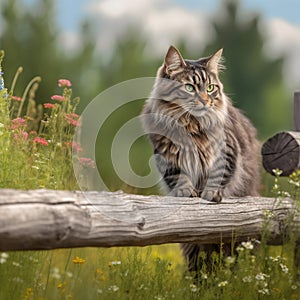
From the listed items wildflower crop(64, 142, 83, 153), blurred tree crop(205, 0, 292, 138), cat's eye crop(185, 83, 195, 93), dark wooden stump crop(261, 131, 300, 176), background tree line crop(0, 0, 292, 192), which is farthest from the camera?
blurred tree crop(205, 0, 292, 138)

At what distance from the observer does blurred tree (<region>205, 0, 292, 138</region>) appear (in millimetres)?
17672

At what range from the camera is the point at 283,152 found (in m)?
4.28

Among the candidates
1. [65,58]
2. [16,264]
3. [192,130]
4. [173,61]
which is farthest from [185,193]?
[65,58]

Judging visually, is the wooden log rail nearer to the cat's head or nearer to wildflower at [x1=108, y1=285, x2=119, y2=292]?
wildflower at [x1=108, y1=285, x2=119, y2=292]

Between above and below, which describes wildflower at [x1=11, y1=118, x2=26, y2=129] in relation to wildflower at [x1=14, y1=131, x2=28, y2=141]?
above

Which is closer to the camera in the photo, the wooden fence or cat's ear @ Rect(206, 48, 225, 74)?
the wooden fence

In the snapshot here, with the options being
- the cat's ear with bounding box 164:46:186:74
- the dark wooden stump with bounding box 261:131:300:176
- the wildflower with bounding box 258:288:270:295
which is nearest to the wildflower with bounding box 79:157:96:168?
the cat's ear with bounding box 164:46:186:74

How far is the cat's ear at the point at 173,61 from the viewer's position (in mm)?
3641

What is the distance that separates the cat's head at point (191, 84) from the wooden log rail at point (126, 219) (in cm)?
61

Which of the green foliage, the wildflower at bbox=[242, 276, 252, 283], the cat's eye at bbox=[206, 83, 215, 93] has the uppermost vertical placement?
the cat's eye at bbox=[206, 83, 215, 93]

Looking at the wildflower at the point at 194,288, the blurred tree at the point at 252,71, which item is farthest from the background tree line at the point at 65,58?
the wildflower at the point at 194,288

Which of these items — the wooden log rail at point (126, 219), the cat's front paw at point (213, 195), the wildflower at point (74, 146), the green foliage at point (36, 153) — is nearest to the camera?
the wooden log rail at point (126, 219)

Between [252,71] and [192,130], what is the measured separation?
14.8 meters

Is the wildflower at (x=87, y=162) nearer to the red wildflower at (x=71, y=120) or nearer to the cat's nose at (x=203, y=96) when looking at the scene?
the red wildflower at (x=71, y=120)
